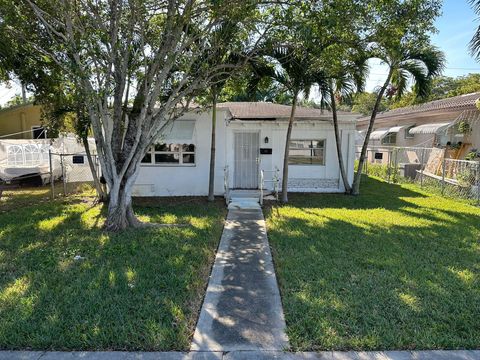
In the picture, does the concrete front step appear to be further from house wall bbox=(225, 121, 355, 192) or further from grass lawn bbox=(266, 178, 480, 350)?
house wall bbox=(225, 121, 355, 192)

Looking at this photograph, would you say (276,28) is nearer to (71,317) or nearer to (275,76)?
→ (275,76)

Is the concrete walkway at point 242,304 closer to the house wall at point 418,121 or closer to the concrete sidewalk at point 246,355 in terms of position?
the concrete sidewalk at point 246,355

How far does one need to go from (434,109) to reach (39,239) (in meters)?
17.7

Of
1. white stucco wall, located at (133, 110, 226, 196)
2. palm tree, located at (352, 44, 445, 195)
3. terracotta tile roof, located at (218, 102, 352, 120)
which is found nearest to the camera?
palm tree, located at (352, 44, 445, 195)

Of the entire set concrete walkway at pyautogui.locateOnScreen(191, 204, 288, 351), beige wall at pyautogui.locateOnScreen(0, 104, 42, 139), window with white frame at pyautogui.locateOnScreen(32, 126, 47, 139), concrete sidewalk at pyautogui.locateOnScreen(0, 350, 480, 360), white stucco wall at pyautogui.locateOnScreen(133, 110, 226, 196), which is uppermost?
beige wall at pyautogui.locateOnScreen(0, 104, 42, 139)

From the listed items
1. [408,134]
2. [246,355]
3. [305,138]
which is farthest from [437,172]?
[246,355]

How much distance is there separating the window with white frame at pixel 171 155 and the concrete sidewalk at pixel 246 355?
9811mm

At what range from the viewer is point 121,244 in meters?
6.77

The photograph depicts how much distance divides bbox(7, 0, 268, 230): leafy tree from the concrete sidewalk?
14.9 ft

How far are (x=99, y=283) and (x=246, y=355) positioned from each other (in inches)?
102

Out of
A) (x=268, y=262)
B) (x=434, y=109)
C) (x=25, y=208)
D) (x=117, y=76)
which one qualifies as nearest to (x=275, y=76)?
(x=117, y=76)

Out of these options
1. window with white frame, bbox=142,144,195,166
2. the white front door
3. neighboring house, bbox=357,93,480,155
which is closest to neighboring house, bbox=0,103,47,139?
window with white frame, bbox=142,144,195,166

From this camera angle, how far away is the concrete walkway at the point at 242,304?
12.0ft

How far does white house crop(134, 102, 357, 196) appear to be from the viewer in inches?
500
